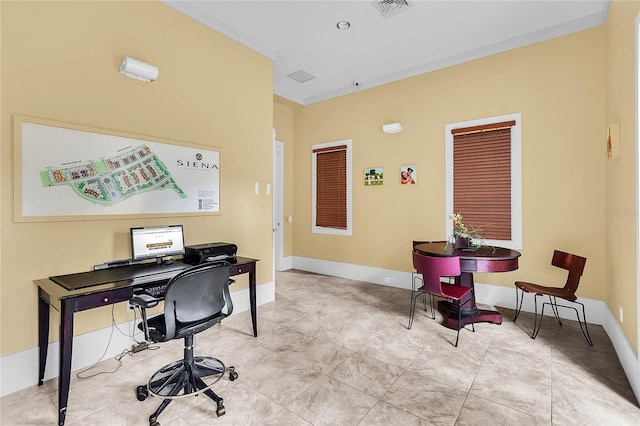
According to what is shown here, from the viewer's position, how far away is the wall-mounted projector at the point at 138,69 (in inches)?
109

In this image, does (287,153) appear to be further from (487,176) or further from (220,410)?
(220,410)

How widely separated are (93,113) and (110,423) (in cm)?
241

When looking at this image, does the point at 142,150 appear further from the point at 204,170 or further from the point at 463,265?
the point at 463,265

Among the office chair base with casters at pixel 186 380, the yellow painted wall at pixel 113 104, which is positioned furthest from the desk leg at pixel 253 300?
the yellow painted wall at pixel 113 104

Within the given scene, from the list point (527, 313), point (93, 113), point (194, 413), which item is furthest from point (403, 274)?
point (93, 113)

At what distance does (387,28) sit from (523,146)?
223cm

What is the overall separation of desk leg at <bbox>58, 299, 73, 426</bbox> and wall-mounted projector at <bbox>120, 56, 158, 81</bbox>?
200 cm

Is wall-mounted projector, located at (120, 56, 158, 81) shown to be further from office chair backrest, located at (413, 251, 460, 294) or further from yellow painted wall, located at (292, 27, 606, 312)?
yellow painted wall, located at (292, 27, 606, 312)

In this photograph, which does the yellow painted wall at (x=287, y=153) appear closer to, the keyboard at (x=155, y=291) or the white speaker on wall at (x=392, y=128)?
the white speaker on wall at (x=392, y=128)

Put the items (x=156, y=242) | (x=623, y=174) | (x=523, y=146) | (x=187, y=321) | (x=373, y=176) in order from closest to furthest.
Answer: (x=187, y=321) < (x=623, y=174) < (x=156, y=242) < (x=523, y=146) < (x=373, y=176)

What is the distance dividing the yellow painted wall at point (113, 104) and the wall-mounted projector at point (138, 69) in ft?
0.32

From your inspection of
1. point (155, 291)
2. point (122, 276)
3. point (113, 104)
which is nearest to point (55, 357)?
point (122, 276)

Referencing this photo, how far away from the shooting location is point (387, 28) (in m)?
3.74

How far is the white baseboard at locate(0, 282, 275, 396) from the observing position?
2.29 m
